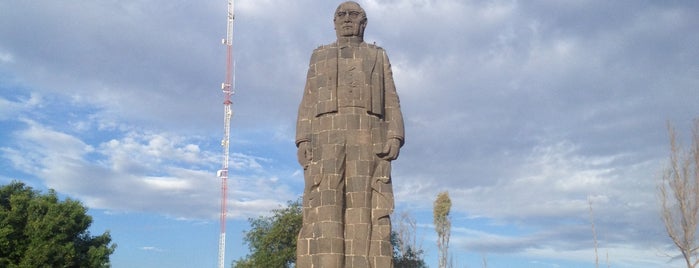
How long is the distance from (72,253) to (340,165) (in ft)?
71.4

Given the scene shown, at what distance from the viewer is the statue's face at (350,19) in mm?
17094

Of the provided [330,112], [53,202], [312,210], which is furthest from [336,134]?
[53,202]

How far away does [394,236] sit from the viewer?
41.3m

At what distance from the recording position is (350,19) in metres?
17.1

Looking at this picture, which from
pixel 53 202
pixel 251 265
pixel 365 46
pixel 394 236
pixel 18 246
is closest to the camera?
pixel 365 46

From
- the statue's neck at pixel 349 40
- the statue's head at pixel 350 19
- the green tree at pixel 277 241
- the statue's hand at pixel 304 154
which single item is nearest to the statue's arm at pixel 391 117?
the statue's neck at pixel 349 40

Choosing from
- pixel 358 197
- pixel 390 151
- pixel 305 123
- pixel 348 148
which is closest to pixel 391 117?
pixel 390 151

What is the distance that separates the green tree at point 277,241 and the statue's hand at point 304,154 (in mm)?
21168

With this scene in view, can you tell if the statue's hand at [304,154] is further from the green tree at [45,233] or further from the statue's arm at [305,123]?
the green tree at [45,233]

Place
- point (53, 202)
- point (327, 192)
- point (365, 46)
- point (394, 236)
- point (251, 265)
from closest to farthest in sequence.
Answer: point (327, 192) → point (365, 46) → point (53, 202) → point (251, 265) → point (394, 236)

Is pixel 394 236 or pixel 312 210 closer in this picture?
pixel 312 210

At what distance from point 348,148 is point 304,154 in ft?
3.76

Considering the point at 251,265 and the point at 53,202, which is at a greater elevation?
the point at 53,202

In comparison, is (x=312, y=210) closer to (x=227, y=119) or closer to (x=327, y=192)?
(x=327, y=192)
